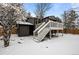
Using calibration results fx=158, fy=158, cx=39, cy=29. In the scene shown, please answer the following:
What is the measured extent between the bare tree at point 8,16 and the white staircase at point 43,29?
1.25 ft

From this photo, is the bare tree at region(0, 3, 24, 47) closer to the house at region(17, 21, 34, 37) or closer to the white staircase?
the house at region(17, 21, 34, 37)

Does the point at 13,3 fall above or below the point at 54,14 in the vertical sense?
above

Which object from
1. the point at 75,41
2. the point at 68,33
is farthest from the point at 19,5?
the point at 75,41

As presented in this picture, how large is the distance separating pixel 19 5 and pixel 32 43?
659mm

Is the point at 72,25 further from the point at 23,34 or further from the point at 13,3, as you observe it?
the point at 13,3

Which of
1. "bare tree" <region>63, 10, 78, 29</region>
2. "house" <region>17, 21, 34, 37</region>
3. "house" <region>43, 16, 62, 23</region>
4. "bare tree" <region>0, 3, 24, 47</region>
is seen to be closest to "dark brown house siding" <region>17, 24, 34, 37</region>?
"house" <region>17, 21, 34, 37</region>

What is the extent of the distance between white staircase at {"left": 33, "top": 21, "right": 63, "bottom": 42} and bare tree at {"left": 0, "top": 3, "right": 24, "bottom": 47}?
380 millimetres

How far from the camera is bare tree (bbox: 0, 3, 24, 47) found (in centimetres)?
254

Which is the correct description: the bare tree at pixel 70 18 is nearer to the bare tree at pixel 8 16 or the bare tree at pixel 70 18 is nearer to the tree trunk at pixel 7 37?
the bare tree at pixel 8 16

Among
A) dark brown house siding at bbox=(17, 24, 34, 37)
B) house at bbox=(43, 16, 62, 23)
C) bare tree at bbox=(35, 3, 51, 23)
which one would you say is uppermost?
bare tree at bbox=(35, 3, 51, 23)

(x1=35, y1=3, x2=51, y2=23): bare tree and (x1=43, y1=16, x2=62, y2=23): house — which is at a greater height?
(x1=35, y1=3, x2=51, y2=23): bare tree

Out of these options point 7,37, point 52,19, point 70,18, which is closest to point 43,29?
point 52,19

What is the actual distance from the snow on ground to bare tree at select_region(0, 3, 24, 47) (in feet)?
0.35

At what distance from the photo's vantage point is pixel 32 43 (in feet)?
8.47
